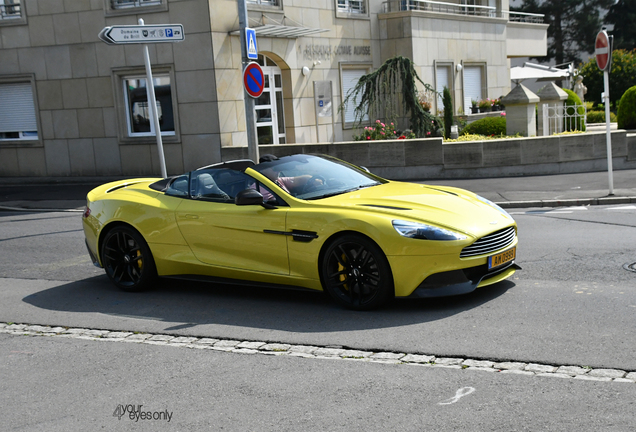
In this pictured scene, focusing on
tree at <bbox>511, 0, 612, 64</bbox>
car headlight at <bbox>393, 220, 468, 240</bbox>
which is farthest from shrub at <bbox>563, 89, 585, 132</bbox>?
tree at <bbox>511, 0, 612, 64</bbox>

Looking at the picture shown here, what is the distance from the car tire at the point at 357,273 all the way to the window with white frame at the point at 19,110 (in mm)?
18510

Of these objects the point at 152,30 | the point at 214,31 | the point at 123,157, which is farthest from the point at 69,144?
the point at 152,30

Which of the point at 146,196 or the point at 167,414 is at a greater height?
the point at 146,196

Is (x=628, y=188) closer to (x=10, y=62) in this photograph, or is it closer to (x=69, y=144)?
(x=69, y=144)

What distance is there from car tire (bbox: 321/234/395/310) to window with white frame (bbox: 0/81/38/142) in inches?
729

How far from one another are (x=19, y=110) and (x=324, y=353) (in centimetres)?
1988

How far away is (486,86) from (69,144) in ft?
60.6

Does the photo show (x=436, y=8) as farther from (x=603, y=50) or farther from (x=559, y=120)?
(x=603, y=50)

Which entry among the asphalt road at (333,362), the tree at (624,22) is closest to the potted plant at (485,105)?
the asphalt road at (333,362)

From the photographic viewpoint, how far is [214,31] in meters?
20.4

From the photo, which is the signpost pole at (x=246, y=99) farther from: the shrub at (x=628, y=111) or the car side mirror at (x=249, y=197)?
the shrub at (x=628, y=111)

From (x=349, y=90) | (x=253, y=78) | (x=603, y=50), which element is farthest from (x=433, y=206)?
(x=349, y=90)

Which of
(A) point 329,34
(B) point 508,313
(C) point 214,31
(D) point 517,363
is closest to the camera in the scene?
(D) point 517,363

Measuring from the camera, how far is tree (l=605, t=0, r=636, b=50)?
65.1 meters
